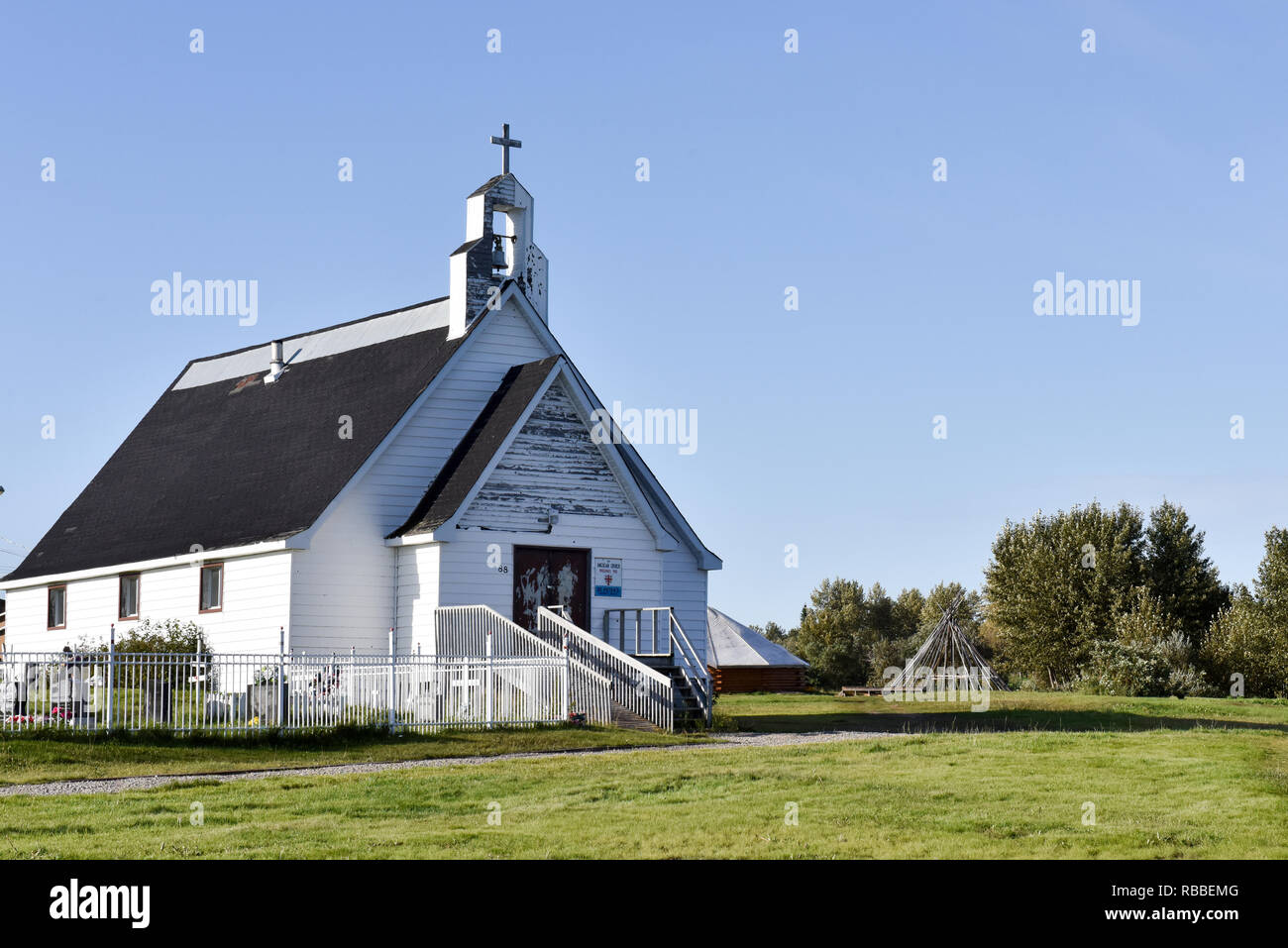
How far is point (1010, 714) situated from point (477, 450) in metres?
11.8

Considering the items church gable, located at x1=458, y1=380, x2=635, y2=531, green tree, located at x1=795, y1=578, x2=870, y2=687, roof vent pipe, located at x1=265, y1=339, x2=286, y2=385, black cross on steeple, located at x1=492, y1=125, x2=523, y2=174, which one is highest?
black cross on steeple, located at x1=492, y1=125, x2=523, y2=174

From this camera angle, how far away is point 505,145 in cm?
3475

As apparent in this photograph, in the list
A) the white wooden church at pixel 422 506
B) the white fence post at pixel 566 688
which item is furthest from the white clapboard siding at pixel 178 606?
the white fence post at pixel 566 688

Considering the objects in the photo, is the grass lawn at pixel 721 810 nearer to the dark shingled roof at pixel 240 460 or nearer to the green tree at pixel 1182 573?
the dark shingled roof at pixel 240 460

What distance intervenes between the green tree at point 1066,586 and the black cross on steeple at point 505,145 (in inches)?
1575

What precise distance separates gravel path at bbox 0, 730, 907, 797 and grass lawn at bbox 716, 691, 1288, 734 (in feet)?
6.30

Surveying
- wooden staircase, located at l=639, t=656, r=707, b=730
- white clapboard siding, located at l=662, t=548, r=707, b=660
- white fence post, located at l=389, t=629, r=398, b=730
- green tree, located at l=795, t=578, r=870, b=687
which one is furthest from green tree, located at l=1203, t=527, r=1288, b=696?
white fence post, located at l=389, t=629, r=398, b=730

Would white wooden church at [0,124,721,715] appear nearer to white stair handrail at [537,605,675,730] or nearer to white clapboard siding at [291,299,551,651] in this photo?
white clapboard siding at [291,299,551,651]

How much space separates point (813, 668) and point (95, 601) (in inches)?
1414

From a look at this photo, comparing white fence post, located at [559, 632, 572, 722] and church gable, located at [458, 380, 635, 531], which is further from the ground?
church gable, located at [458, 380, 635, 531]

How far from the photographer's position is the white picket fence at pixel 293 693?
21.0 meters

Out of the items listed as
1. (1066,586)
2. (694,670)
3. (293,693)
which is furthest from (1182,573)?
(293,693)

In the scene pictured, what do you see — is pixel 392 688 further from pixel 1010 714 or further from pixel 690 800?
pixel 1010 714

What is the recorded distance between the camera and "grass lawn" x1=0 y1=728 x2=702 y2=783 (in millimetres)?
18469
